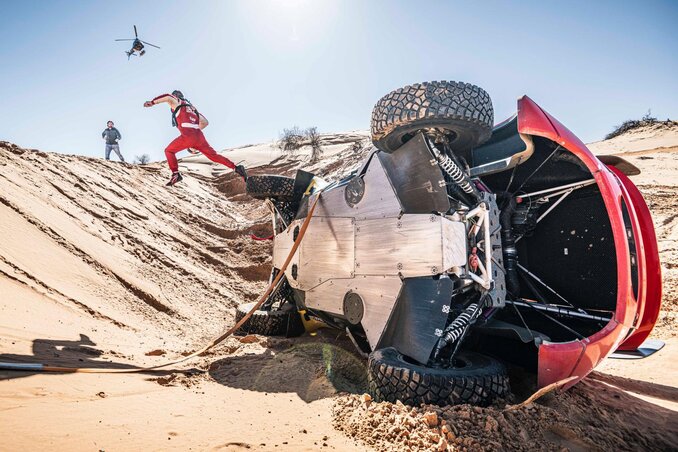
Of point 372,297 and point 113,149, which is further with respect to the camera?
point 113,149

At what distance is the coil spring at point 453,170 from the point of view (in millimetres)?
2559

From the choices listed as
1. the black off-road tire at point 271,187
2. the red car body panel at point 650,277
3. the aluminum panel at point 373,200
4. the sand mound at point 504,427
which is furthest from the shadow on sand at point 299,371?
the red car body panel at point 650,277

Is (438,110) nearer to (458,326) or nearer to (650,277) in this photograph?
(458,326)

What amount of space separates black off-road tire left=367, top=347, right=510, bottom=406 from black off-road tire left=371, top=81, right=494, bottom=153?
5.59ft

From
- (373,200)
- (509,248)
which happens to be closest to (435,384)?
(373,200)

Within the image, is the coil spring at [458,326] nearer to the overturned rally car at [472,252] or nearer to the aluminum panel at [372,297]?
the overturned rally car at [472,252]

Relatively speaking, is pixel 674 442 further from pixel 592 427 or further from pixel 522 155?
pixel 522 155

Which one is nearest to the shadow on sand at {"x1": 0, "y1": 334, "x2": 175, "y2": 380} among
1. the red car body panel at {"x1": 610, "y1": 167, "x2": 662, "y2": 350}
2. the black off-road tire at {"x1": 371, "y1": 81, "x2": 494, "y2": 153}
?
the black off-road tire at {"x1": 371, "y1": 81, "x2": 494, "y2": 153}

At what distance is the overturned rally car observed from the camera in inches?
86.3

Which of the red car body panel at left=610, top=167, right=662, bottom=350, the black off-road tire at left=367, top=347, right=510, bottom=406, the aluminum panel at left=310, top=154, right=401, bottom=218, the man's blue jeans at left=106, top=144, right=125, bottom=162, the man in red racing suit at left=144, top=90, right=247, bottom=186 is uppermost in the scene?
the man's blue jeans at left=106, top=144, right=125, bottom=162

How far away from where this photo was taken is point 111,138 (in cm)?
1370

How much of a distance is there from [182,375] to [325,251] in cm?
156

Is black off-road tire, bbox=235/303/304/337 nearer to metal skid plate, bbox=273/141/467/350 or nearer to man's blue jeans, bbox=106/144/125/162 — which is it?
metal skid plate, bbox=273/141/467/350

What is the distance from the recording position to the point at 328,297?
10.4ft
